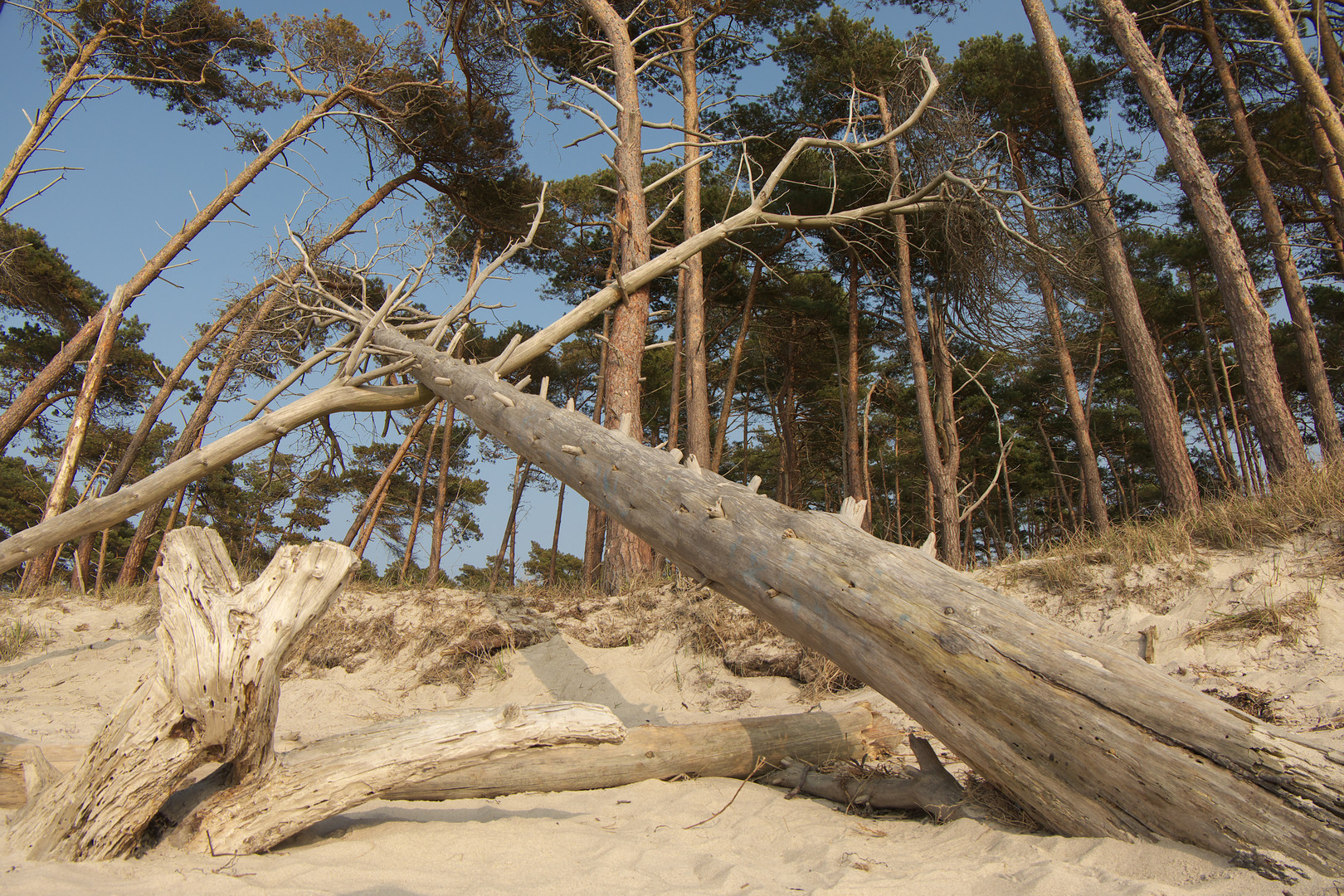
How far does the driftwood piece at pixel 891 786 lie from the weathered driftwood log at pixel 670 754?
0.55ft

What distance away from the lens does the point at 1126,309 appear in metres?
7.90

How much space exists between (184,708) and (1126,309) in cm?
930

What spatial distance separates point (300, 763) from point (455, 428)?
19151 mm

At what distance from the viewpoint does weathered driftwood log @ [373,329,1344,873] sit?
199 cm

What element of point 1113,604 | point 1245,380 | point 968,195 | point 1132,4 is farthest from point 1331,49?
point 1113,604

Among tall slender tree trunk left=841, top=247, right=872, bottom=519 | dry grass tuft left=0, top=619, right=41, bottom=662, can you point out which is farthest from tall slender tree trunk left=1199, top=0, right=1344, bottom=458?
dry grass tuft left=0, top=619, right=41, bottom=662

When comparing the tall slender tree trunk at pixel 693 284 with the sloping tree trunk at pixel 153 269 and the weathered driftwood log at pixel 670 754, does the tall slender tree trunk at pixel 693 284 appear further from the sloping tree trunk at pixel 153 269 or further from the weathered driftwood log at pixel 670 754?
the sloping tree trunk at pixel 153 269

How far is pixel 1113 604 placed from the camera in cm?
483

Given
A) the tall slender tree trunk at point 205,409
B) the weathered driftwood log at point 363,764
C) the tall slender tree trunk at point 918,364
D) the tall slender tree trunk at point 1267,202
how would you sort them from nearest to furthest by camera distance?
the weathered driftwood log at point 363,764 → the tall slender tree trunk at point 918,364 → the tall slender tree trunk at point 1267,202 → the tall slender tree trunk at point 205,409

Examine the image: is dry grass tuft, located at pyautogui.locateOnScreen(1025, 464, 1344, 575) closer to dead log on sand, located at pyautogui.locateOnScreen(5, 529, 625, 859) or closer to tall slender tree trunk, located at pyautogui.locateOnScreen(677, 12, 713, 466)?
tall slender tree trunk, located at pyautogui.locateOnScreen(677, 12, 713, 466)

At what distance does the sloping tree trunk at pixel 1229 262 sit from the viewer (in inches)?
269

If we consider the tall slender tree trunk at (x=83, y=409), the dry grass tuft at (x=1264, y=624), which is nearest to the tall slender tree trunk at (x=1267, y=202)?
the dry grass tuft at (x=1264, y=624)

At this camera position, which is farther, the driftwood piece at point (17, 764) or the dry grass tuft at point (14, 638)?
the dry grass tuft at point (14, 638)

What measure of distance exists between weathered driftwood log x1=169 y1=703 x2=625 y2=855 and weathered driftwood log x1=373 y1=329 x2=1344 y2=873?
1.00 m
